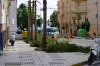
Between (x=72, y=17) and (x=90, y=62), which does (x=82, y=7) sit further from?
(x=90, y=62)

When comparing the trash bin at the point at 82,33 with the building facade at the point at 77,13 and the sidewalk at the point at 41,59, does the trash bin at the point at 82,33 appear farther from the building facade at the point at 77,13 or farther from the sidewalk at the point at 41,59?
the sidewalk at the point at 41,59

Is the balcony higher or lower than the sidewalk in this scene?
higher

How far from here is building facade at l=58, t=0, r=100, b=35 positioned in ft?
262

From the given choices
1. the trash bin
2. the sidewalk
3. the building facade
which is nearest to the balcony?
the building facade

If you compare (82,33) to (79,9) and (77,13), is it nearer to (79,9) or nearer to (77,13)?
(79,9)

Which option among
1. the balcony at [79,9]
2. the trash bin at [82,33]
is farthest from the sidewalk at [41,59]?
the balcony at [79,9]

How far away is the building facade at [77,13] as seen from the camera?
79.9 metres

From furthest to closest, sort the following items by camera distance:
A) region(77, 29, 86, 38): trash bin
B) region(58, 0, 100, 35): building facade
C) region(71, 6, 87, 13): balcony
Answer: region(71, 6, 87, 13): balcony
region(58, 0, 100, 35): building facade
region(77, 29, 86, 38): trash bin

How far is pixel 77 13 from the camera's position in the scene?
87.4 m

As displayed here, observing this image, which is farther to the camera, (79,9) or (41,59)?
(79,9)

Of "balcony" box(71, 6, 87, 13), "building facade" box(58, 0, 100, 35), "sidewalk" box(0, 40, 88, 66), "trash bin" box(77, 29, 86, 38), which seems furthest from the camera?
"balcony" box(71, 6, 87, 13)

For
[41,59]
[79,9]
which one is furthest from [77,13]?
[41,59]

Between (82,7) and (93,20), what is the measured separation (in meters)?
6.62

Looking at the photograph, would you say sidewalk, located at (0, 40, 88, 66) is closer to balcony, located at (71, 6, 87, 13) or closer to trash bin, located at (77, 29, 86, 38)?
trash bin, located at (77, 29, 86, 38)
